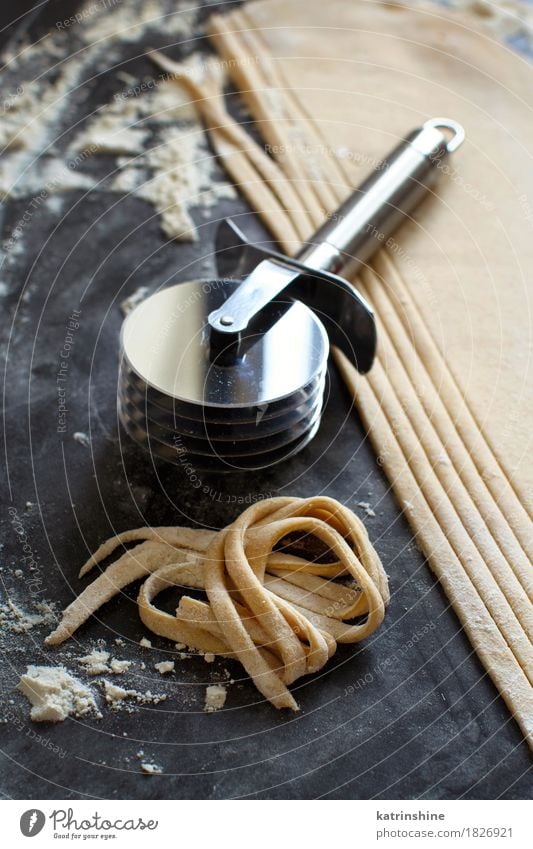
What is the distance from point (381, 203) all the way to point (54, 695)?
116 centimetres

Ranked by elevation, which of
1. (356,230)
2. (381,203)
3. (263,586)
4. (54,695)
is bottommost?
(54,695)

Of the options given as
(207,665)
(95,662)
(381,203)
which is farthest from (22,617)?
(381,203)

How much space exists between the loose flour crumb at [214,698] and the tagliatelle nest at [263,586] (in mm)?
52

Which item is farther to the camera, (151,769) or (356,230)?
(356,230)

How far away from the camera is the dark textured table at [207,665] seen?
119cm

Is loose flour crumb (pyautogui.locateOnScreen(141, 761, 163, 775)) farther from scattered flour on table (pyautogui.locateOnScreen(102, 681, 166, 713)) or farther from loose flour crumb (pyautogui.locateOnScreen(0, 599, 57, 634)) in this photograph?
loose flour crumb (pyautogui.locateOnScreen(0, 599, 57, 634))

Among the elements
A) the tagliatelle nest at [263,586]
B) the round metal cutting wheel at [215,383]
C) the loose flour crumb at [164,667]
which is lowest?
the loose flour crumb at [164,667]

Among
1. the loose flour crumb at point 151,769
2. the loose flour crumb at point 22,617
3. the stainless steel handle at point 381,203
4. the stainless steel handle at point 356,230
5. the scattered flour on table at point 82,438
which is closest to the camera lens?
the loose flour crumb at point 151,769

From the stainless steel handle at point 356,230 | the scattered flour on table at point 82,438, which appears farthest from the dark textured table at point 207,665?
the stainless steel handle at point 356,230

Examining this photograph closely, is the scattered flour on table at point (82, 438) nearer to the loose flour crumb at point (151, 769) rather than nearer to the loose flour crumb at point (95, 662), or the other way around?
the loose flour crumb at point (95, 662)

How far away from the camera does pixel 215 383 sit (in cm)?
140

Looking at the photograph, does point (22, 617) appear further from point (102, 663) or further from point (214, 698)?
point (214, 698)

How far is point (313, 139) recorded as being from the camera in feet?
7.07
